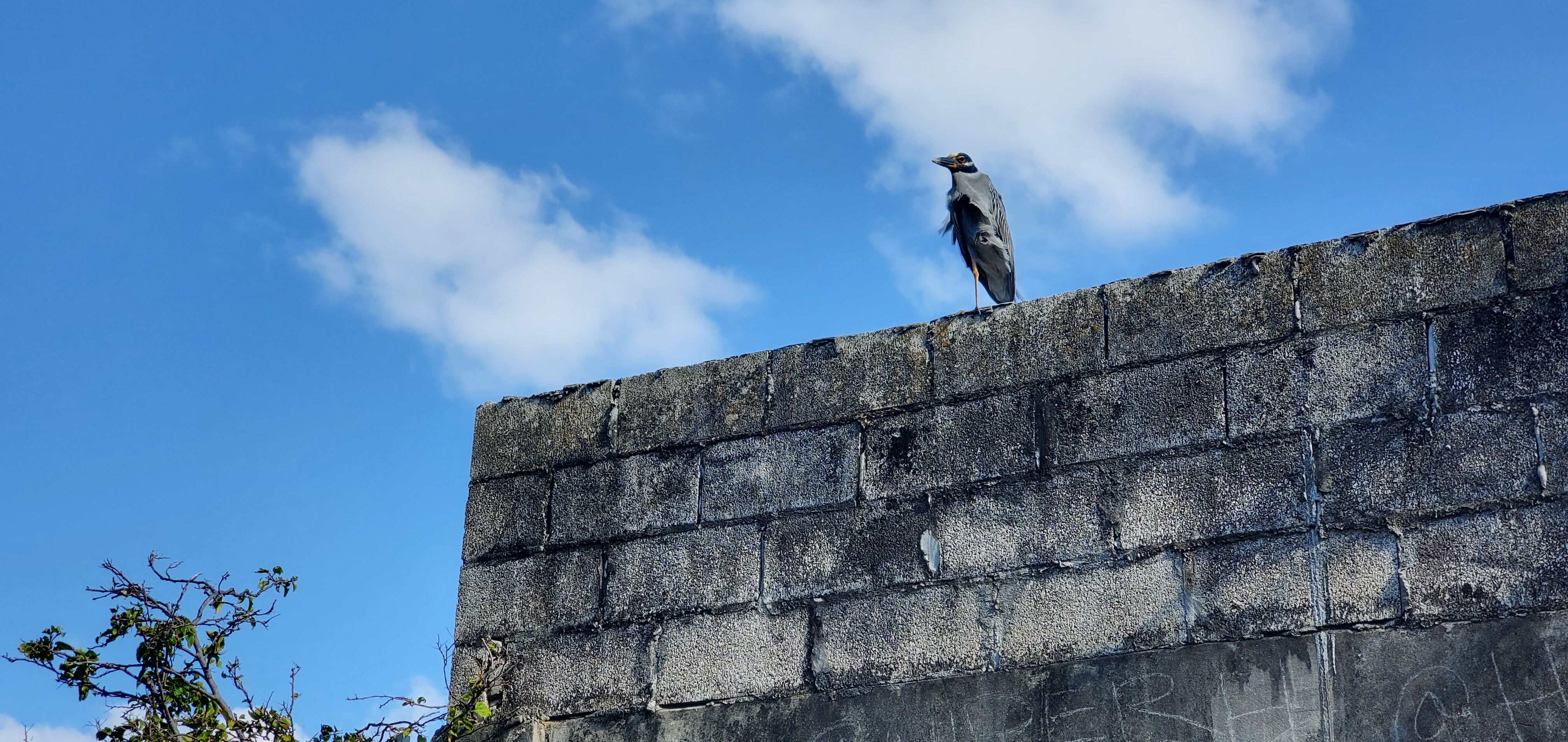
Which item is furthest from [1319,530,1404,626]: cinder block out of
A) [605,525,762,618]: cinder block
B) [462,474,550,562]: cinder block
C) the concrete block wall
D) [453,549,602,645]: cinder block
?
[462,474,550,562]: cinder block

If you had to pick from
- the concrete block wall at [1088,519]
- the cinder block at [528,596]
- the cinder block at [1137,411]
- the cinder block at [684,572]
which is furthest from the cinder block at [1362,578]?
the cinder block at [528,596]

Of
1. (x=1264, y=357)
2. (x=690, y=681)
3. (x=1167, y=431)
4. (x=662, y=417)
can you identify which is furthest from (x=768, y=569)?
(x=1264, y=357)

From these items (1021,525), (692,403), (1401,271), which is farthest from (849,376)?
(1401,271)

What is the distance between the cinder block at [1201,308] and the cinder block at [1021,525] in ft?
1.22

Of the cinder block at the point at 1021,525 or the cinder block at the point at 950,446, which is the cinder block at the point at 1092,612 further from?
the cinder block at the point at 950,446

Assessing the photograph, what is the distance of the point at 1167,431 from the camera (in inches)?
149

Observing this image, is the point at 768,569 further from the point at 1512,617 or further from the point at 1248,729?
the point at 1512,617

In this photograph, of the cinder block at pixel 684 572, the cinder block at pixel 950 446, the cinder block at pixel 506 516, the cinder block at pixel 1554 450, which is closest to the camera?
the cinder block at pixel 1554 450

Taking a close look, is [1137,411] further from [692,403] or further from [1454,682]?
[692,403]

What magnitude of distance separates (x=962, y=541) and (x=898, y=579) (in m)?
0.20

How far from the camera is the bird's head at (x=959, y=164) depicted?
5875 millimetres

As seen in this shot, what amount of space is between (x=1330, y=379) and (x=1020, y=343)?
0.81 meters

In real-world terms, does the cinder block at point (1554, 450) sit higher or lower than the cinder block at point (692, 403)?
lower

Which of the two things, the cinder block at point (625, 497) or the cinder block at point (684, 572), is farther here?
the cinder block at point (625, 497)
